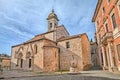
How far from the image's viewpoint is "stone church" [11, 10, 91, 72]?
72.4 ft

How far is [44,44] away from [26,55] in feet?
22.0

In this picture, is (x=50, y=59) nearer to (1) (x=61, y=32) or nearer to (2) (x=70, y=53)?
(2) (x=70, y=53)

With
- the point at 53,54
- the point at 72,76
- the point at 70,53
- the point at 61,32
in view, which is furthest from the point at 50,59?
the point at 72,76

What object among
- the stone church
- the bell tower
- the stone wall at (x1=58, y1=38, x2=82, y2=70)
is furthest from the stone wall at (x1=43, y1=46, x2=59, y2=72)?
the bell tower

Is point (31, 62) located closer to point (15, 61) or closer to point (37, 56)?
point (37, 56)

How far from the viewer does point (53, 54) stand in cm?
2267

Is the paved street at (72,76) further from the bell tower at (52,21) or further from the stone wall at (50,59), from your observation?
the bell tower at (52,21)

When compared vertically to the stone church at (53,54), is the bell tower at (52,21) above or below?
above

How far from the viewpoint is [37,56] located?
23344 mm

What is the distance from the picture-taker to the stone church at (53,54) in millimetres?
22062

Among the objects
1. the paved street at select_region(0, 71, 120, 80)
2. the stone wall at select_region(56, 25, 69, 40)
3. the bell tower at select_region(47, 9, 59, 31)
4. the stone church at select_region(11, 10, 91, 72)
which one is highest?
the bell tower at select_region(47, 9, 59, 31)

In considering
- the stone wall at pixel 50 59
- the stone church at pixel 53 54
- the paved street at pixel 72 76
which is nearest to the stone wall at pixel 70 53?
the stone church at pixel 53 54

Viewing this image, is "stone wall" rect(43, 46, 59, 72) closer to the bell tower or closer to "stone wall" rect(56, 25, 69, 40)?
"stone wall" rect(56, 25, 69, 40)

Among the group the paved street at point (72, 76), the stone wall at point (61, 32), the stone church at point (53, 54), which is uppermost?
the stone wall at point (61, 32)
